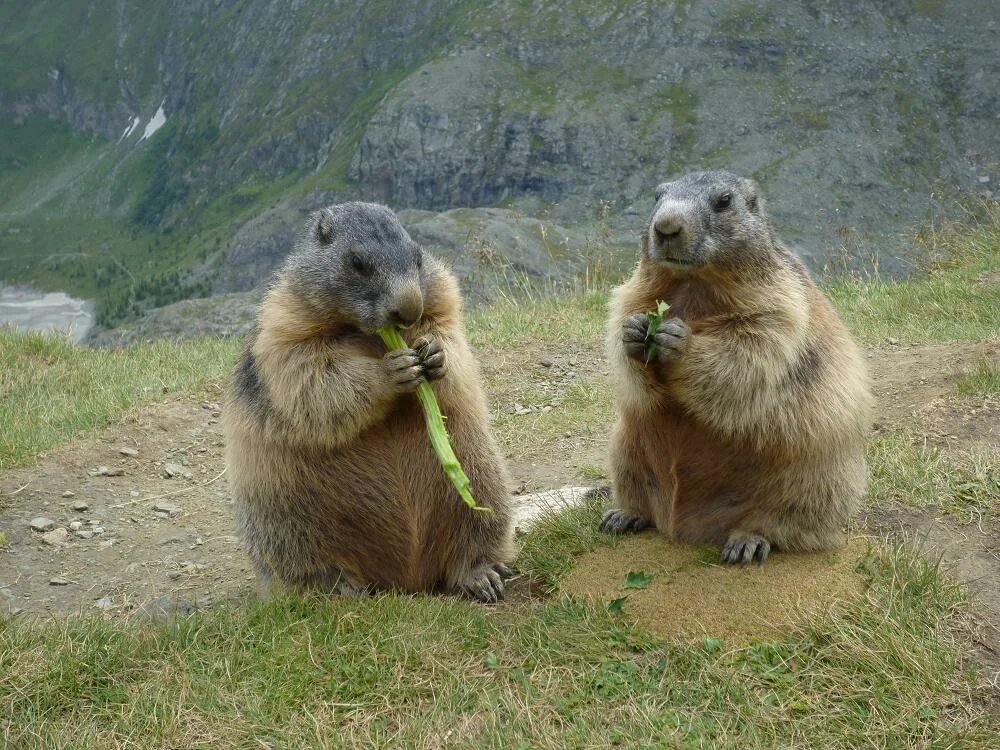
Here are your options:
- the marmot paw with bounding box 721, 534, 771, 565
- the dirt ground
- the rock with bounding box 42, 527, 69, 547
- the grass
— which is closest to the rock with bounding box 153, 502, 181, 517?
the dirt ground

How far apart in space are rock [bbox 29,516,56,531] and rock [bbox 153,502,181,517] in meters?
0.71

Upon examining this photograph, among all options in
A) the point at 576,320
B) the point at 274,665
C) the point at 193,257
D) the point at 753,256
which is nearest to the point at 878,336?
the point at 576,320

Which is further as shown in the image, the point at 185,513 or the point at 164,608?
the point at 185,513

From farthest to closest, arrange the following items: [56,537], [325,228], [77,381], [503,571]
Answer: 1. [77,381]
2. [56,537]
3. [503,571]
4. [325,228]

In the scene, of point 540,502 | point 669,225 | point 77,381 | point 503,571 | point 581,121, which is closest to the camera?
point 669,225

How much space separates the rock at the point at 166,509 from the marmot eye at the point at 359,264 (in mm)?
3400

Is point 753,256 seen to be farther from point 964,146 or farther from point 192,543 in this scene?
point 964,146

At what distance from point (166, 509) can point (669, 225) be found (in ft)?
15.1

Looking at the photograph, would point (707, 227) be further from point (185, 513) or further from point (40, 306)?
point (40, 306)

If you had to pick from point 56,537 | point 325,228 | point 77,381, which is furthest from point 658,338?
point 77,381

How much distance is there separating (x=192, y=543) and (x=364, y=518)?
2.39 metres

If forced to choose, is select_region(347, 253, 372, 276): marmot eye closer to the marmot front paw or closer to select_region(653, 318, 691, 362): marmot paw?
the marmot front paw

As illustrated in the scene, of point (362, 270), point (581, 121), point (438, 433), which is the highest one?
point (581, 121)

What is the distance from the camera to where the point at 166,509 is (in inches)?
279
